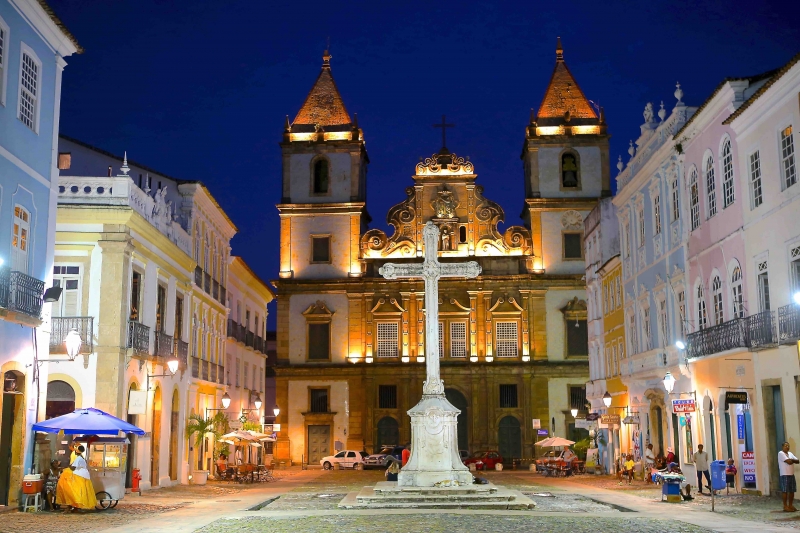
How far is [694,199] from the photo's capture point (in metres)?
28.5

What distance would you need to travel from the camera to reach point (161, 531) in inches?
672

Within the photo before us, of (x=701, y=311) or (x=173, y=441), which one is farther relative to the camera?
(x=173, y=441)

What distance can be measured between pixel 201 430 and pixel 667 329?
16899 mm

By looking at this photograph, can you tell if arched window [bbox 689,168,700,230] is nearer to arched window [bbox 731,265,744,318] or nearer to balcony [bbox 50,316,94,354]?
arched window [bbox 731,265,744,318]

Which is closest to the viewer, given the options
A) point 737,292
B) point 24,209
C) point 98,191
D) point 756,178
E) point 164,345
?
point 24,209

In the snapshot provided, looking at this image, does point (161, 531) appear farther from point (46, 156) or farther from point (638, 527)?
point (46, 156)

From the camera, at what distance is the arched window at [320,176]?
58.3 meters

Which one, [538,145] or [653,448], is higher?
[538,145]

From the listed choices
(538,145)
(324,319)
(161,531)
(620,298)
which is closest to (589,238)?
(620,298)

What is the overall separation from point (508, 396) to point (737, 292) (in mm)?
31276

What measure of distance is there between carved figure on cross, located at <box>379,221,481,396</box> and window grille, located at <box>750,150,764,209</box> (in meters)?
7.13

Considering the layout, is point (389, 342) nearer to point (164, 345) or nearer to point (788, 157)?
point (164, 345)

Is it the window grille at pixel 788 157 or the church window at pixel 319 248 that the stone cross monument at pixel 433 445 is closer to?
the window grille at pixel 788 157

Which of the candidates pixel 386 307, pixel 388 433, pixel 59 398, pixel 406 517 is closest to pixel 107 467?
pixel 59 398
